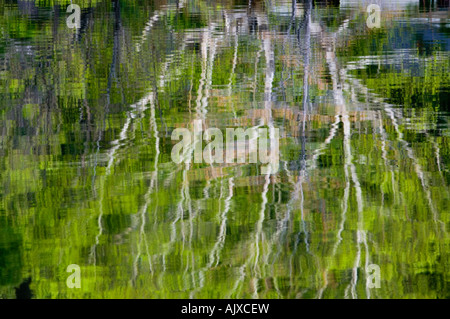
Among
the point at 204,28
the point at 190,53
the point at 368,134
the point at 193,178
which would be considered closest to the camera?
the point at 193,178

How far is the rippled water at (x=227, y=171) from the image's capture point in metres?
6.86

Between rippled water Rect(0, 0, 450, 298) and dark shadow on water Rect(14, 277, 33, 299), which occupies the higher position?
rippled water Rect(0, 0, 450, 298)

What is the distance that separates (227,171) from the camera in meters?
9.41

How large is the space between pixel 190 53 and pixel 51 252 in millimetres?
9683

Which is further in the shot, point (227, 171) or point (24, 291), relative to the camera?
point (227, 171)

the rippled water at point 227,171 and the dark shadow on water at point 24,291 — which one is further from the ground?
the rippled water at point 227,171

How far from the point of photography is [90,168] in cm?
941

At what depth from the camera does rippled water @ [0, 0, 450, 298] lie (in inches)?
270

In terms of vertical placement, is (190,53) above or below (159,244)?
above

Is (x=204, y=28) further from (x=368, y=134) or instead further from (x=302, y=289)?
(x=302, y=289)

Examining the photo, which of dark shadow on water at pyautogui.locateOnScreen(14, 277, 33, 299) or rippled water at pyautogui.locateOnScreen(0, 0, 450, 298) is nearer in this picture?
dark shadow on water at pyautogui.locateOnScreen(14, 277, 33, 299)

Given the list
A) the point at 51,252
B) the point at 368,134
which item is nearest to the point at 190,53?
the point at 368,134

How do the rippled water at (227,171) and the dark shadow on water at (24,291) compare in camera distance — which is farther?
the rippled water at (227,171)

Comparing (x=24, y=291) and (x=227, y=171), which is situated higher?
(x=227, y=171)
